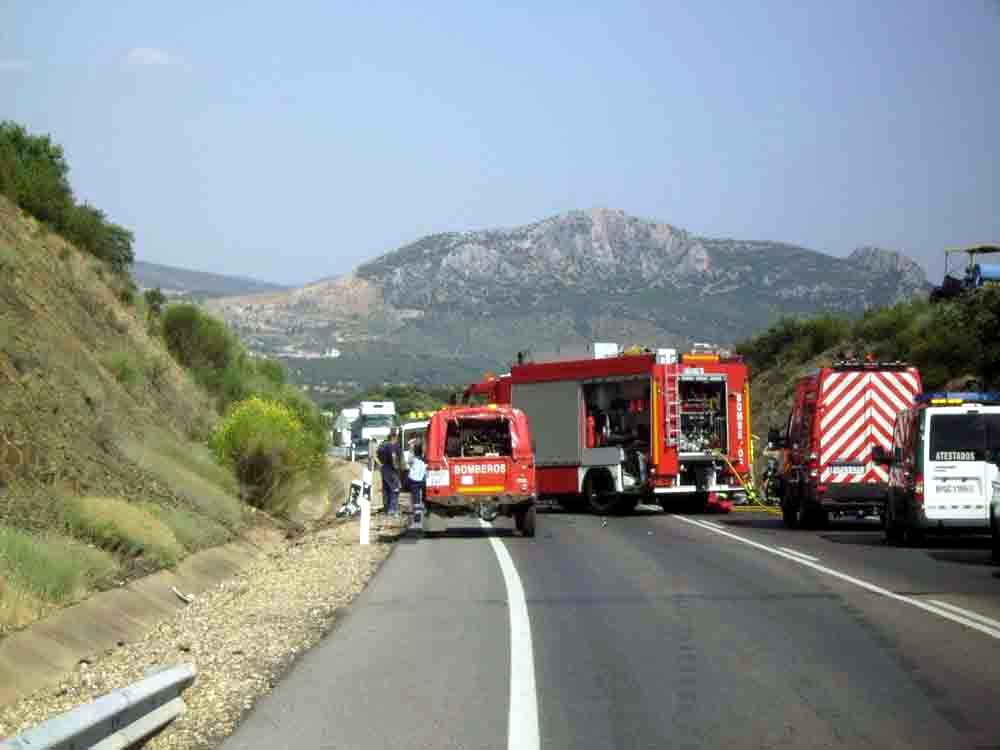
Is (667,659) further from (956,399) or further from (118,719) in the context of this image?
(956,399)

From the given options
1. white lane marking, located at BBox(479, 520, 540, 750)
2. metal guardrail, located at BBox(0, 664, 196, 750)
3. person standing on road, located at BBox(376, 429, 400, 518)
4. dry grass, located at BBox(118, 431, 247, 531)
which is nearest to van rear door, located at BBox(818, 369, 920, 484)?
person standing on road, located at BBox(376, 429, 400, 518)

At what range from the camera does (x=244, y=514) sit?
27.8 metres

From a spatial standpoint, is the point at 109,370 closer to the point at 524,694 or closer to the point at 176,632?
the point at 176,632

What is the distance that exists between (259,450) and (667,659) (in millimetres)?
21305

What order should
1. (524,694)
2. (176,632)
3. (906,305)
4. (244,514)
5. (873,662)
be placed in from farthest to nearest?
(906,305)
(244,514)
(176,632)
(873,662)
(524,694)

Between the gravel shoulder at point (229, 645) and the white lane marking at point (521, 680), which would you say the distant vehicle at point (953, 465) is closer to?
the white lane marking at point (521, 680)

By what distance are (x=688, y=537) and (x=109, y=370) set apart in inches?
535

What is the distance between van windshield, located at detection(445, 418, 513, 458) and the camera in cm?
2630

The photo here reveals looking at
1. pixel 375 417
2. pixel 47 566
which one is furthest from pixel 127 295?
pixel 375 417

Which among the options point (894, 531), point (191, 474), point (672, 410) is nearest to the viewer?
point (894, 531)

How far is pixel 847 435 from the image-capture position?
2734cm

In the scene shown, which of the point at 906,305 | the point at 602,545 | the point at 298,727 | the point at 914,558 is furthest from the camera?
the point at 906,305

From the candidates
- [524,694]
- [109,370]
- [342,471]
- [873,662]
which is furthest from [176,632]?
[342,471]

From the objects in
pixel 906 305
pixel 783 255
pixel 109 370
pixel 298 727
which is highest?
pixel 783 255
